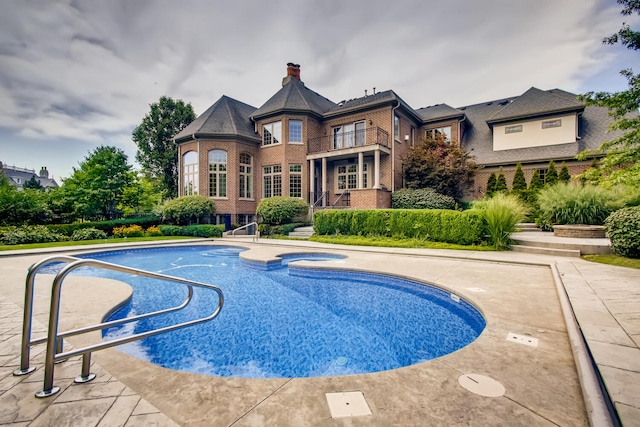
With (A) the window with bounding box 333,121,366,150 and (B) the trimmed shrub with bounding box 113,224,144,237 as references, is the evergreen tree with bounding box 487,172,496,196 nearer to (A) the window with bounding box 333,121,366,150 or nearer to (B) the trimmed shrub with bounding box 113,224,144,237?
(A) the window with bounding box 333,121,366,150

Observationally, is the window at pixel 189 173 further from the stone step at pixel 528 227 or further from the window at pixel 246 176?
the stone step at pixel 528 227

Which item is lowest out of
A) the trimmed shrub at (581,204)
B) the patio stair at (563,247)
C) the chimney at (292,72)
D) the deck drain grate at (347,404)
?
the deck drain grate at (347,404)

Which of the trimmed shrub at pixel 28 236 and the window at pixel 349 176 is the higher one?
the window at pixel 349 176

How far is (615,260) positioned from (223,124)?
19318mm

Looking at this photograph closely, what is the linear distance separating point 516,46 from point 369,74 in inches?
371

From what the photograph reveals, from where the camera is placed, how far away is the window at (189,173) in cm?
1831

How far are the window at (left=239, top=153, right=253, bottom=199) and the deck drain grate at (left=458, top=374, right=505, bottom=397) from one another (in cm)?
1767

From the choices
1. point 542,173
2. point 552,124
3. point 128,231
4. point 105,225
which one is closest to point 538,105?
point 552,124

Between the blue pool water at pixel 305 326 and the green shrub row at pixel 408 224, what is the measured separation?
17.4 feet

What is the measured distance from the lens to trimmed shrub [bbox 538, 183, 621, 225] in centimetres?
912

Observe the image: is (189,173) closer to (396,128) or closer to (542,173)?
(396,128)

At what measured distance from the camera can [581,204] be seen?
9.36 metres

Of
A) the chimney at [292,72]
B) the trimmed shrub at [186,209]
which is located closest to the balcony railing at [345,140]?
the chimney at [292,72]

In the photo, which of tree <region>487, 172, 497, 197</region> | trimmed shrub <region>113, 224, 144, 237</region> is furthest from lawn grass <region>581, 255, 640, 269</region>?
trimmed shrub <region>113, 224, 144, 237</region>
